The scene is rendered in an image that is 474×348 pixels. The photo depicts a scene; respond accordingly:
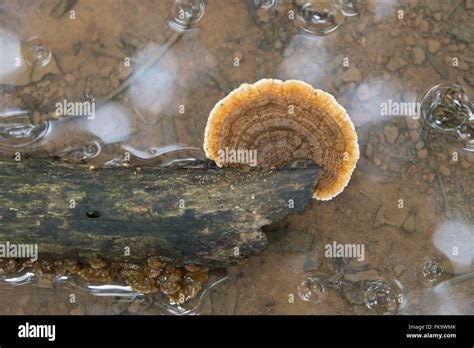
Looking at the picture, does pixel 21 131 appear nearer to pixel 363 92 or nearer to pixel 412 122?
pixel 363 92

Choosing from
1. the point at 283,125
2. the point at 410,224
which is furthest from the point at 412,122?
the point at 283,125

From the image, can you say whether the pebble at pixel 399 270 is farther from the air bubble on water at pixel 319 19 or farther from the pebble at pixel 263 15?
the pebble at pixel 263 15

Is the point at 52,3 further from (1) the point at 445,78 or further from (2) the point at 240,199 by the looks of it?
(1) the point at 445,78

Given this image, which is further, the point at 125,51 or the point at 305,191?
the point at 125,51

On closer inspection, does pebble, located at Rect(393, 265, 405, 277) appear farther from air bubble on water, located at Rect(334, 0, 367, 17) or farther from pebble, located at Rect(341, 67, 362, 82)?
air bubble on water, located at Rect(334, 0, 367, 17)

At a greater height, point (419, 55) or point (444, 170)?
point (419, 55)

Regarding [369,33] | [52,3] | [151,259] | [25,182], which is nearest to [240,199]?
[151,259]
